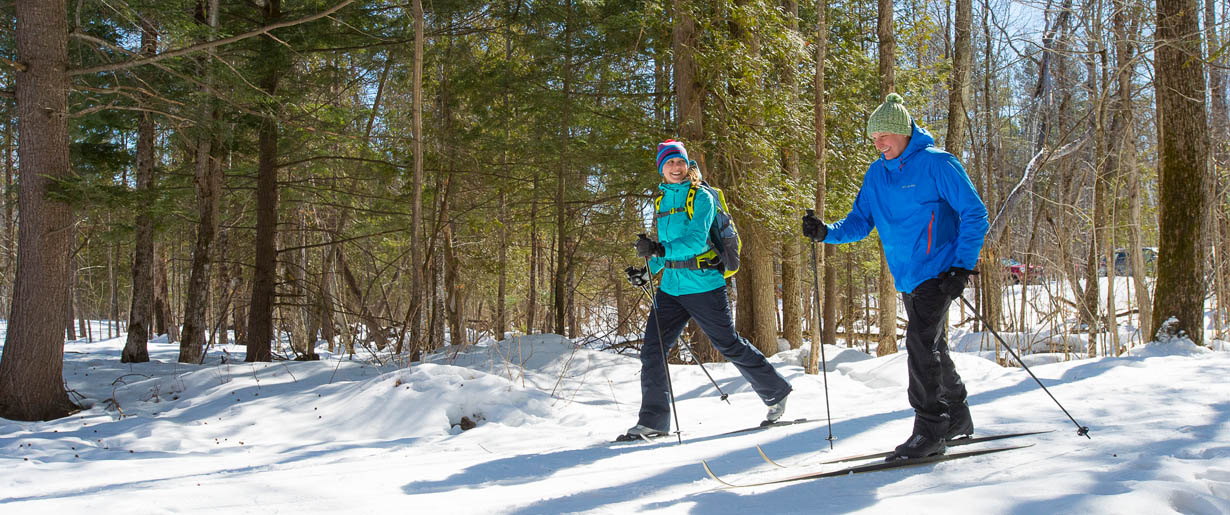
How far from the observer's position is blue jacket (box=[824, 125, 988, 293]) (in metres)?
3.41

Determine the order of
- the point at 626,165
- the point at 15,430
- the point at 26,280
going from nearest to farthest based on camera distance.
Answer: the point at 15,430
the point at 26,280
the point at 626,165

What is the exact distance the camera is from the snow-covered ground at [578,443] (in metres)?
3.02

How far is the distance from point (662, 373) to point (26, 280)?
6.48 m

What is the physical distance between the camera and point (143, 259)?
1202 centimetres

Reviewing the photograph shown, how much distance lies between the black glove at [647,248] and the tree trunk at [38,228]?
6208 millimetres

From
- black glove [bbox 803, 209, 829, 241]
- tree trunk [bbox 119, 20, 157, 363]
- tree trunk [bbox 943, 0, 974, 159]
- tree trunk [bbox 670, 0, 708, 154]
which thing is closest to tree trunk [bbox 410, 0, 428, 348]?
tree trunk [bbox 670, 0, 708, 154]

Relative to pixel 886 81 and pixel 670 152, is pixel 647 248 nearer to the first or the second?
pixel 670 152

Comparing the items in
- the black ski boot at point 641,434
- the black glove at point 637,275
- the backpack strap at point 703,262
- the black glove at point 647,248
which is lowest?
the black ski boot at point 641,434

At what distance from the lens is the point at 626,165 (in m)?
11.4

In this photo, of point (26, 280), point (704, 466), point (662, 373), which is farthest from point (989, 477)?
point (26, 280)

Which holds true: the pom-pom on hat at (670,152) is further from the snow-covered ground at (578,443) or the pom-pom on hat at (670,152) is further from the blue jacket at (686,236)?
the snow-covered ground at (578,443)

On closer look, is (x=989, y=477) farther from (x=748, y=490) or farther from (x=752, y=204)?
(x=752, y=204)

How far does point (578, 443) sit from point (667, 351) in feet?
3.12

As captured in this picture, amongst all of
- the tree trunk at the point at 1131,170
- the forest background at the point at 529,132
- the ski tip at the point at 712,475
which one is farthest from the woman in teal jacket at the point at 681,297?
the tree trunk at the point at 1131,170
